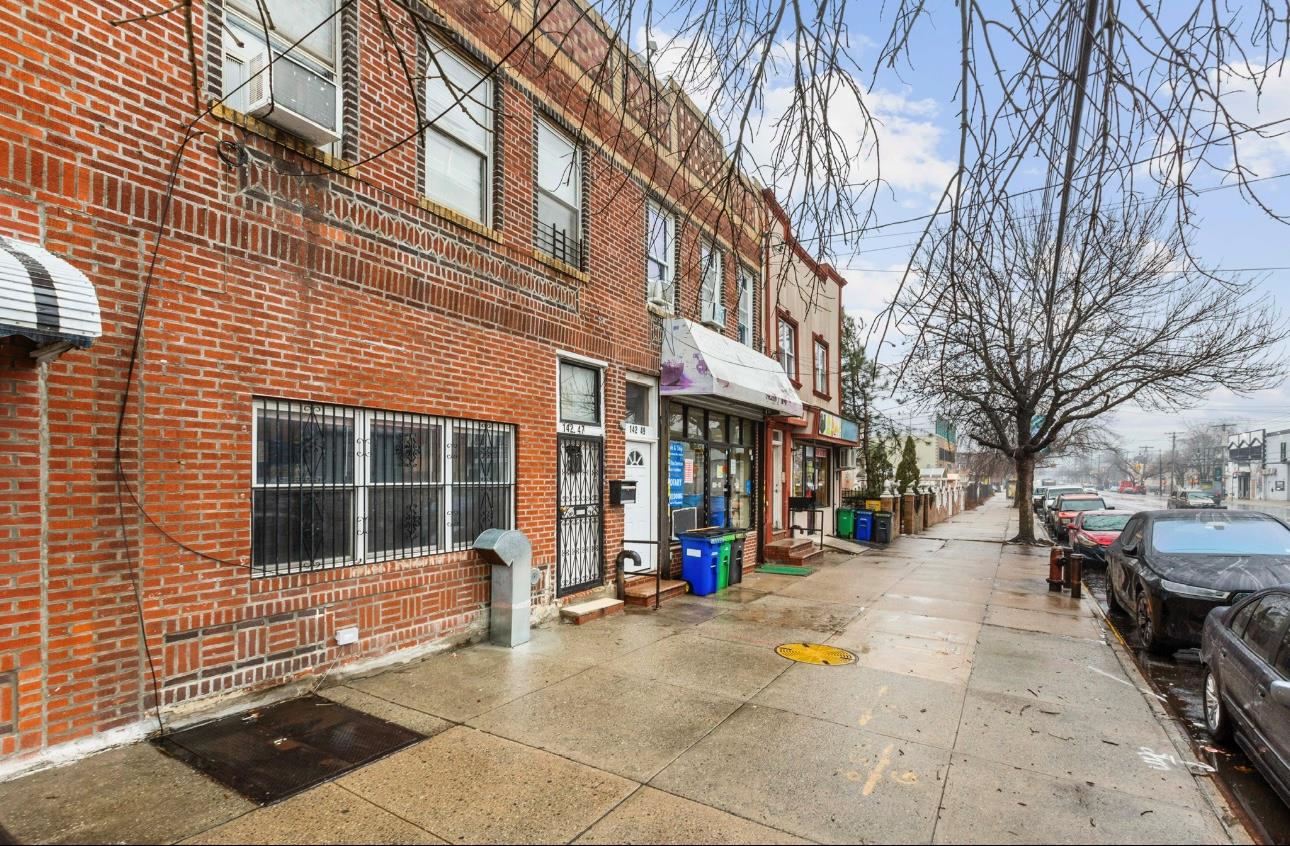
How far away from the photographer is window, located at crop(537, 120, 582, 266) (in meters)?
8.25

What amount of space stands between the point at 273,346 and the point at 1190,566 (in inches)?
386

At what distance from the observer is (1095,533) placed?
48.8 feet

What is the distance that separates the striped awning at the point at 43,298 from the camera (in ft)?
11.1

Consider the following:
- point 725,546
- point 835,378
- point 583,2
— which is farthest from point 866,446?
point 583,2

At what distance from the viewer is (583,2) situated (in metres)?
8.51

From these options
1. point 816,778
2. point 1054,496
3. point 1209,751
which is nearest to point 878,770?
point 816,778

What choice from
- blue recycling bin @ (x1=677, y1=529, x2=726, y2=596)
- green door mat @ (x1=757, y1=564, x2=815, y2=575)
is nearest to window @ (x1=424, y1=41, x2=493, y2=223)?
blue recycling bin @ (x1=677, y1=529, x2=726, y2=596)

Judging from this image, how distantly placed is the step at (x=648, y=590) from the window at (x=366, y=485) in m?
2.38

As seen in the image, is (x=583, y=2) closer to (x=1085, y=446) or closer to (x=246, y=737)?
(x=246, y=737)

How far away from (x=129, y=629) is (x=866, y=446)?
24.6 meters

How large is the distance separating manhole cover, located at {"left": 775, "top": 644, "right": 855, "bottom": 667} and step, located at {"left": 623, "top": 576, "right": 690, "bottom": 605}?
2371mm

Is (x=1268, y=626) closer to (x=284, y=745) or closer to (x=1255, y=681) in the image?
(x=1255, y=681)

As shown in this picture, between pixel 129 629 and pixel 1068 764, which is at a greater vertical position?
pixel 129 629

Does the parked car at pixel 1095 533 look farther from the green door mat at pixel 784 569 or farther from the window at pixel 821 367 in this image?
the window at pixel 821 367
